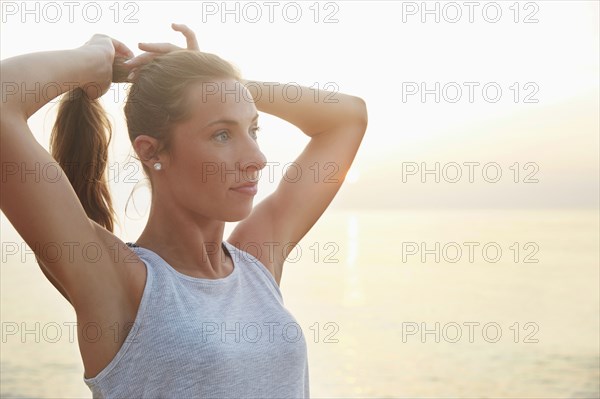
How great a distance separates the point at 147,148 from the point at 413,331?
1341 cm

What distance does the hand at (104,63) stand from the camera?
1586 mm

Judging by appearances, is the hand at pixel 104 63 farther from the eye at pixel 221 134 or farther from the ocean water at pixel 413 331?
the ocean water at pixel 413 331

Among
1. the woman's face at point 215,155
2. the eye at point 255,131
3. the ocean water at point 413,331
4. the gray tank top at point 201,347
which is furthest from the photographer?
the ocean water at point 413,331

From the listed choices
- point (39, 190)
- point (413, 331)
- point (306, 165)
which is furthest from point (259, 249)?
point (413, 331)

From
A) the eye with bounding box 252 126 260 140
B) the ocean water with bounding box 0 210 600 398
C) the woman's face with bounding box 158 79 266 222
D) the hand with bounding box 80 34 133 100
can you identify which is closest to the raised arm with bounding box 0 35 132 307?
the hand with bounding box 80 34 133 100

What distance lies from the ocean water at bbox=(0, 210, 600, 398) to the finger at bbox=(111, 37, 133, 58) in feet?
4.28

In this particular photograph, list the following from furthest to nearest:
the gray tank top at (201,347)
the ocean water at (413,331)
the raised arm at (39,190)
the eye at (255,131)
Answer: the ocean water at (413,331) < the eye at (255,131) < the gray tank top at (201,347) < the raised arm at (39,190)

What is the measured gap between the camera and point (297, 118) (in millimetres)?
2027

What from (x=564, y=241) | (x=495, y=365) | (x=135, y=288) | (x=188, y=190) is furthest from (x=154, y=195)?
(x=564, y=241)

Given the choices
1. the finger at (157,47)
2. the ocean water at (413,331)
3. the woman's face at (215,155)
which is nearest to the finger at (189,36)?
the finger at (157,47)

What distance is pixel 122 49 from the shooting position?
172 cm

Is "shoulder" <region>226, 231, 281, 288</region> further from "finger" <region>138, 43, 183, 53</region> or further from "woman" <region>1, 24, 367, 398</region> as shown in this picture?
"finger" <region>138, 43, 183, 53</region>

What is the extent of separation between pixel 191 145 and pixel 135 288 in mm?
310

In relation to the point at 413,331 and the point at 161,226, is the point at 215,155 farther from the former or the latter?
the point at 413,331
